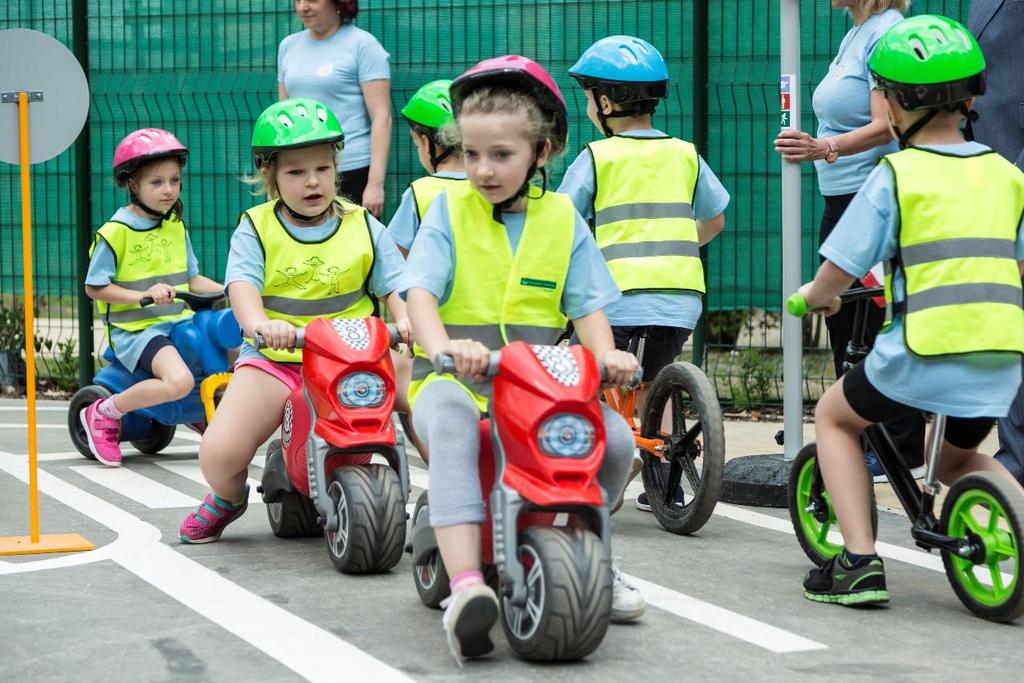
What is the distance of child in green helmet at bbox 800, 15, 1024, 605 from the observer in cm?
446

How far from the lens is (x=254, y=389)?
18.4 ft

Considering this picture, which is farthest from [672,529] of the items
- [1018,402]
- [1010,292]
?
[1010,292]

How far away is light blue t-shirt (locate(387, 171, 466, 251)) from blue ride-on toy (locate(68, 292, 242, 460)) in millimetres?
1181

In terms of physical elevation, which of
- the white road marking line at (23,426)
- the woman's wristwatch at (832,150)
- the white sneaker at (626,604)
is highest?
the woman's wristwatch at (832,150)

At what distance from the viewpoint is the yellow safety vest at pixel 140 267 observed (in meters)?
7.94

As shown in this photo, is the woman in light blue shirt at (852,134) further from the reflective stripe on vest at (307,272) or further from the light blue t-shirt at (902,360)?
the reflective stripe on vest at (307,272)

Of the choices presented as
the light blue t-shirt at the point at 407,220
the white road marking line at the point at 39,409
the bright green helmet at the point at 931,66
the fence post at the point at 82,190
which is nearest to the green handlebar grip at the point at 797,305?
the bright green helmet at the point at 931,66

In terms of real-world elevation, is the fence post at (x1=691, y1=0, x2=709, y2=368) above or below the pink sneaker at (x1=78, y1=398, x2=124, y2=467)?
above

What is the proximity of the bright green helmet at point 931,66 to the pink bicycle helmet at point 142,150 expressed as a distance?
4.30m

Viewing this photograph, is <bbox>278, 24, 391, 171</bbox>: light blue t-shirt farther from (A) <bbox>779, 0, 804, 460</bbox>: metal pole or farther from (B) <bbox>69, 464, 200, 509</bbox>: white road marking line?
(A) <bbox>779, 0, 804, 460</bbox>: metal pole

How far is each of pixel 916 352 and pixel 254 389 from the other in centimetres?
240

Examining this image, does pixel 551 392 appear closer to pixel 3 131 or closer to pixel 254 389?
pixel 254 389

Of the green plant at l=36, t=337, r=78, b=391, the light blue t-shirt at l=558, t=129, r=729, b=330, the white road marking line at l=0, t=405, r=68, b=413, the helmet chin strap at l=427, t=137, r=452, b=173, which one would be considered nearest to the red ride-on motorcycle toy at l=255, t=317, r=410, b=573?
the light blue t-shirt at l=558, t=129, r=729, b=330

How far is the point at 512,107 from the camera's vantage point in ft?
14.6
